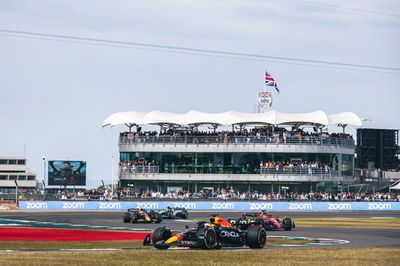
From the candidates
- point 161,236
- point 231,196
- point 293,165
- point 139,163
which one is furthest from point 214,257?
point 139,163

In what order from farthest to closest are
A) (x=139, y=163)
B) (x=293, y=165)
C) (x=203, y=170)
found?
1. (x=139, y=163)
2. (x=203, y=170)
3. (x=293, y=165)

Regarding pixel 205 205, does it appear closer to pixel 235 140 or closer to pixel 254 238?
pixel 235 140

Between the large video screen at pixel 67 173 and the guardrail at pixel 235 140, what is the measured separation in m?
15.6

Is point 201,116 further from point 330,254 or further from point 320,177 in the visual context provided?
point 330,254

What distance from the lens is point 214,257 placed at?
2383 centimetres

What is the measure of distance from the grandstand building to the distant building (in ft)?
324

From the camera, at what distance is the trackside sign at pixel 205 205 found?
7638cm

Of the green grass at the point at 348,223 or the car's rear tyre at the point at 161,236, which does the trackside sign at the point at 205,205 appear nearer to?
the green grass at the point at 348,223

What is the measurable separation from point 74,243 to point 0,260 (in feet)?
30.0

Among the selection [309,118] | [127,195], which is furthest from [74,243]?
[309,118]

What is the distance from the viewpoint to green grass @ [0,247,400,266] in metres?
22.2

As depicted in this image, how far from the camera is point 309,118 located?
300 ft

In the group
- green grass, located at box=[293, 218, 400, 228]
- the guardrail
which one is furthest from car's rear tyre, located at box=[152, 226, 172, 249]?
the guardrail

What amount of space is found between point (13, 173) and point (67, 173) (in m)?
88.3
